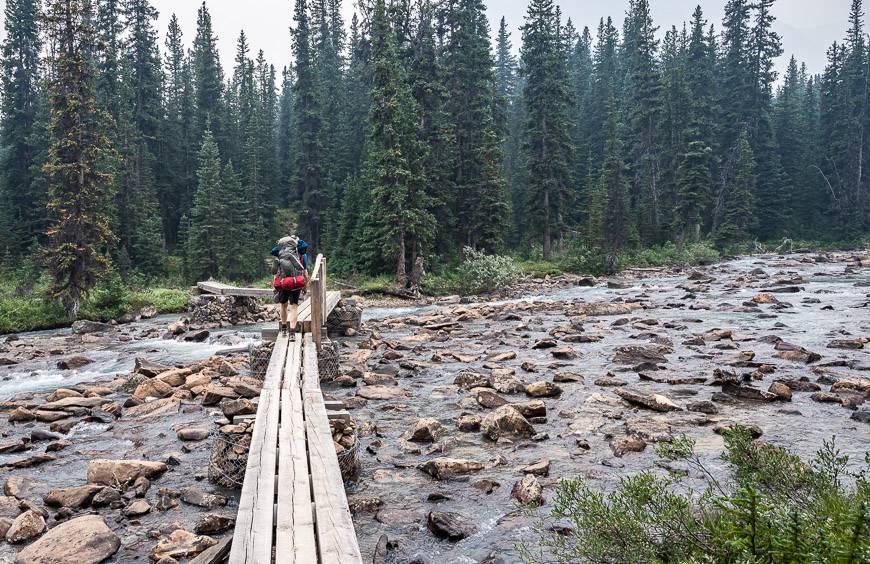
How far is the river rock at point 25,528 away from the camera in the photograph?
5.45 m

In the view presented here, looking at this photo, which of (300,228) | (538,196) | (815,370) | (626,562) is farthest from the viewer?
(300,228)

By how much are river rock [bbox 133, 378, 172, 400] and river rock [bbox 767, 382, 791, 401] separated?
11.1 metres

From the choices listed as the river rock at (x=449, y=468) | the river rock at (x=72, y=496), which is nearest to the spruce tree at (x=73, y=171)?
the river rock at (x=72, y=496)

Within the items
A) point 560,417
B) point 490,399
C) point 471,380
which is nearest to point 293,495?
point 560,417

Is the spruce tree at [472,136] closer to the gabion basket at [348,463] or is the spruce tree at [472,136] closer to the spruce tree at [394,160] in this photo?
the spruce tree at [394,160]

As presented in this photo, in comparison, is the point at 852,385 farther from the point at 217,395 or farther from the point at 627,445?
the point at 217,395

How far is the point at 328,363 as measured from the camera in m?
11.8

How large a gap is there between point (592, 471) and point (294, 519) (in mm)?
4093

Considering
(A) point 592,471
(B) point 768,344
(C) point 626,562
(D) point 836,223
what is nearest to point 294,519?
(C) point 626,562

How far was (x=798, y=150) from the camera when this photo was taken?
196 ft

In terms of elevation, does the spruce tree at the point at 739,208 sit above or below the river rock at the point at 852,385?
above

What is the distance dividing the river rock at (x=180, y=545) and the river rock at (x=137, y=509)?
0.82m

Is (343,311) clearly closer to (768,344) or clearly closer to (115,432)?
(115,432)

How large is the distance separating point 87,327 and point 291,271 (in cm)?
1445
